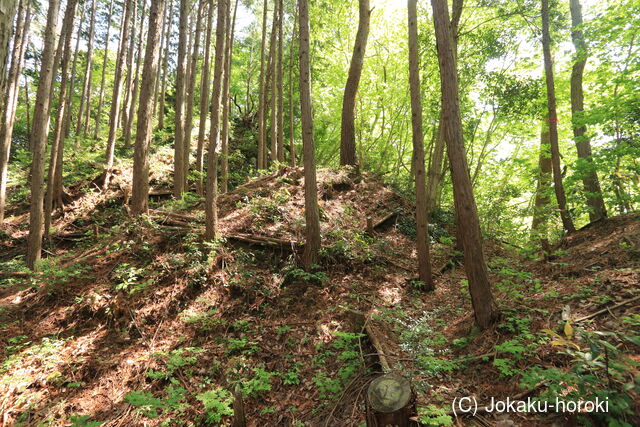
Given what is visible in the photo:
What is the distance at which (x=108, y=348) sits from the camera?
519 centimetres

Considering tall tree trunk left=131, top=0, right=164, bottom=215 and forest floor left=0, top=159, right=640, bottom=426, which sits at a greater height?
tall tree trunk left=131, top=0, right=164, bottom=215

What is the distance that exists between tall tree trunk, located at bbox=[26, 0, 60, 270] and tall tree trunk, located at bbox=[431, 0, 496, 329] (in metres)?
8.75

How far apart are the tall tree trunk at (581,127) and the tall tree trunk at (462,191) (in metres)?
5.72

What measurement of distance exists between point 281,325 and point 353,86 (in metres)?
8.85

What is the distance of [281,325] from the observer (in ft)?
19.2

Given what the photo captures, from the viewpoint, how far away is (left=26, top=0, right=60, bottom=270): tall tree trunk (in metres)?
7.61

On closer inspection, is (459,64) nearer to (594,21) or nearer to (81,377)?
(594,21)

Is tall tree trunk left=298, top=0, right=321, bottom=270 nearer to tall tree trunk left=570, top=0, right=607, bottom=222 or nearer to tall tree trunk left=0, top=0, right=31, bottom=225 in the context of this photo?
tall tree trunk left=570, top=0, right=607, bottom=222

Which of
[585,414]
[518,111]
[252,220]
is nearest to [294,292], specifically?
[252,220]

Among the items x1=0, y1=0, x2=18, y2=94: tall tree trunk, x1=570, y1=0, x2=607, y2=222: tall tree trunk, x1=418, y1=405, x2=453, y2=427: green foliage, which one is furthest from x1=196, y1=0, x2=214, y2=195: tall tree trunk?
x1=570, y1=0, x2=607, y2=222: tall tree trunk

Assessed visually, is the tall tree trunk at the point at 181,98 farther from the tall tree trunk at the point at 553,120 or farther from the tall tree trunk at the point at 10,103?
the tall tree trunk at the point at 553,120

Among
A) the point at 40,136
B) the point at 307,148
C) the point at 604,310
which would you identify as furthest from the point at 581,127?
the point at 40,136

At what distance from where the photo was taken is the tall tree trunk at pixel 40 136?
7605 millimetres

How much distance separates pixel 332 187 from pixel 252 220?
3.46 m
